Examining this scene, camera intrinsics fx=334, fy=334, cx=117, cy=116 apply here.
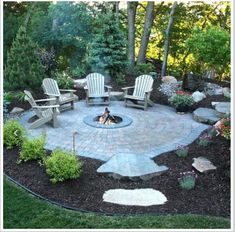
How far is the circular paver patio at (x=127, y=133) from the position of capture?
6.04 m

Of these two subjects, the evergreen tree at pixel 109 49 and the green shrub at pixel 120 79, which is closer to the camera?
the green shrub at pixel 120 79

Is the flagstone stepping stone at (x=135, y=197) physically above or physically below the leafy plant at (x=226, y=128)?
below

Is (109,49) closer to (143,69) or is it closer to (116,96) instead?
(143,69)

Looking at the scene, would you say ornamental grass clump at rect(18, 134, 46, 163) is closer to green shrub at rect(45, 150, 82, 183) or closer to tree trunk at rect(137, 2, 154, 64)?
green shrub at rect(45, 150, 82, 183)

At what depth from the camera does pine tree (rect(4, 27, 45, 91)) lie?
8.67 metres

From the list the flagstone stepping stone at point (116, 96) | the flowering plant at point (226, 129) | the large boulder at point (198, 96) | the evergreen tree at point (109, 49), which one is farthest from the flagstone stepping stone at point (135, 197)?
the evergreen tree at point (109, 49)

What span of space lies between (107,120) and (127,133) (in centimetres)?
73

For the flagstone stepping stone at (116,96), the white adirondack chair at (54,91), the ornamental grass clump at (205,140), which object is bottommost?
the ornamental grass clump at (205,140)

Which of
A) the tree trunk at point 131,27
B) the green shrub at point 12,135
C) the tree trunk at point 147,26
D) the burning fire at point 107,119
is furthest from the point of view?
the tree trunk at point 131,27

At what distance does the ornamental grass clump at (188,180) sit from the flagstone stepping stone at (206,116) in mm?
2675

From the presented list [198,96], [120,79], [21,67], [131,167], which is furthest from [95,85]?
[131,167]

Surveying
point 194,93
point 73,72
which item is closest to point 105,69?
point 73,72

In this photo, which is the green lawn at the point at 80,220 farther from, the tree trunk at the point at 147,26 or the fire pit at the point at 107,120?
the tree trunk at the point at 147,26

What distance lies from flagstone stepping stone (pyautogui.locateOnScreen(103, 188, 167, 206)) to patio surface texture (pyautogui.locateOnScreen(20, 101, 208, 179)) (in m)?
0.42
